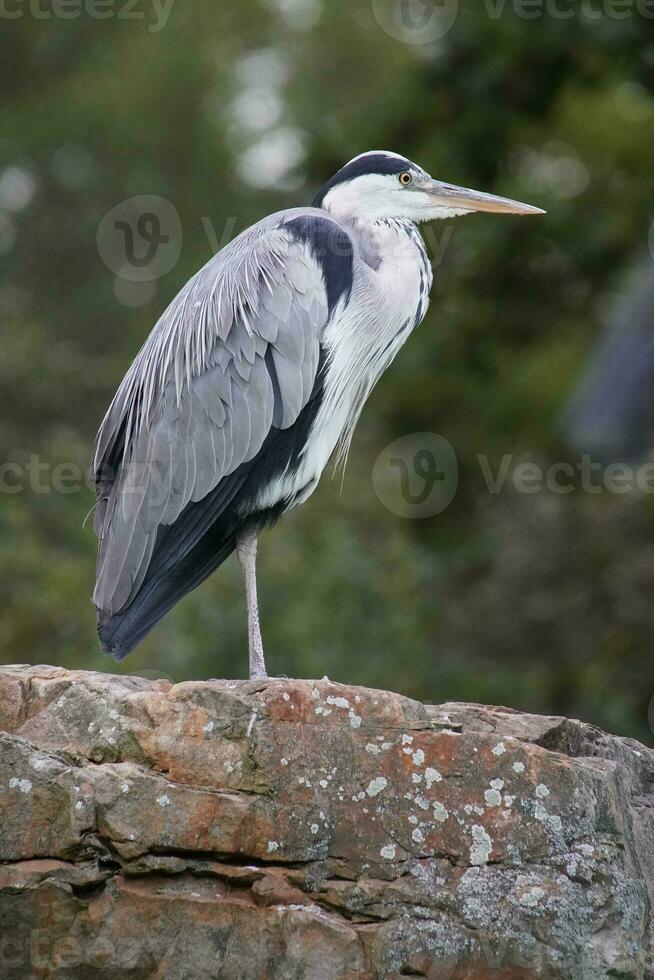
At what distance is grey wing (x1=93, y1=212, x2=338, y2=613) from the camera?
6055mm

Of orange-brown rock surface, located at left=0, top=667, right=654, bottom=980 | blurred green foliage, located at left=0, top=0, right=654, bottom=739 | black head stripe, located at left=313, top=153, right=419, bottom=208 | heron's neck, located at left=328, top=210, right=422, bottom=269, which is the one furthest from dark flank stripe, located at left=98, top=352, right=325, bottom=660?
blurred green foliage, located at left=0, top=0, right=654, bottom=739

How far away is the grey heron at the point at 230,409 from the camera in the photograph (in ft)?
19.5

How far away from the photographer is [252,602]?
580cm

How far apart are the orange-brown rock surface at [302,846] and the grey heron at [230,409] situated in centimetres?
128

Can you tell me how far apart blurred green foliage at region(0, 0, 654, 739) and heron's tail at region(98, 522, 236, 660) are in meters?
5.02

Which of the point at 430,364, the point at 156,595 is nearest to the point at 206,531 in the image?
the point at 156,595

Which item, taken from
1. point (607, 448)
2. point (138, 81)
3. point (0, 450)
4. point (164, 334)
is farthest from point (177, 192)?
point (164, 334)

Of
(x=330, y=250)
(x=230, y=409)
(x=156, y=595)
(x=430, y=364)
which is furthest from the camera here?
(x=430, y=364)

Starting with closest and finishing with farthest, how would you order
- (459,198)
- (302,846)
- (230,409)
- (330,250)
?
(302,846), (230,409), (330,250), (459,198)

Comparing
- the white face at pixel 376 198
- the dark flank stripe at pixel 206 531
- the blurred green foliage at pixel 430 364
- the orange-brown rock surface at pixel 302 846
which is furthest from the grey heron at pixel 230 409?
the blurred green foliage at pixel 430 364

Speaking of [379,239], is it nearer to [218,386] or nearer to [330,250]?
[330,250]

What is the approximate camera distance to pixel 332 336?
20.5 feet

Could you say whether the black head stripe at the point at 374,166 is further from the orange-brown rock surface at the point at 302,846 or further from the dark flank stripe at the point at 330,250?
the orange-brown rock surface at the point at 302,846

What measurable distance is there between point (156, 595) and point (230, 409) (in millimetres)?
810
